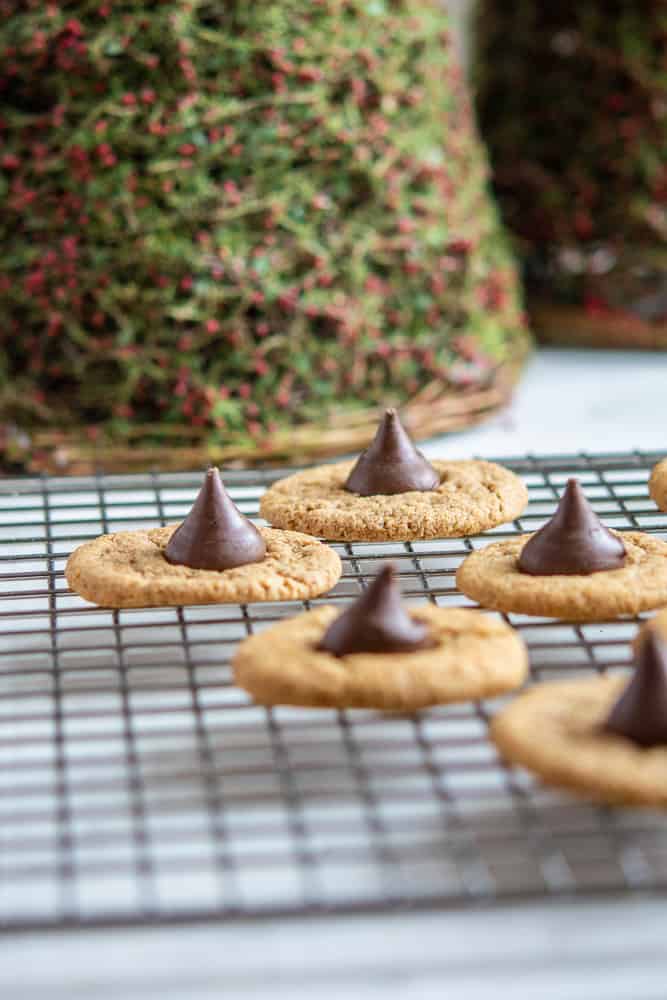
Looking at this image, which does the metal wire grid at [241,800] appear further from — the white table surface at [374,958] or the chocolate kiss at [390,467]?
the chocolate kiss at [390,467]

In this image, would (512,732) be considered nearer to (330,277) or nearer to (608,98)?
(330,277)

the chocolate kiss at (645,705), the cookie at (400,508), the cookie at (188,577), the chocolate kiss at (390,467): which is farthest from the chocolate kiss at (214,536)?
the chocolate kiss at (645,705)

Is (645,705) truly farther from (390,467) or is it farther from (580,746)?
(390,467)

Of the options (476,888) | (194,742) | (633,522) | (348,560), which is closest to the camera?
(476,888)

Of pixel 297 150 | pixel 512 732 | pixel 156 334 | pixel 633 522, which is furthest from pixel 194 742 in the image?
pixel 297 150

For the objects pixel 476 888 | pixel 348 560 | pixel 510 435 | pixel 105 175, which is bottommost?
pixel 510 435
